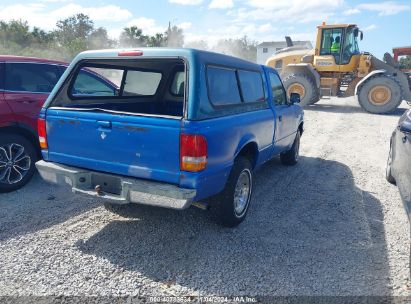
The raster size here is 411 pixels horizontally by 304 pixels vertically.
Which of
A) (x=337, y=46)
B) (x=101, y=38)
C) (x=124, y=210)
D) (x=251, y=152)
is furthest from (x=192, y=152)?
(x=101, y=38)

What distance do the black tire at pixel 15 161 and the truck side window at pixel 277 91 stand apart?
12.2 feet

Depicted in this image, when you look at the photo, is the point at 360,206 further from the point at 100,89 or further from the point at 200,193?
the point at 100,89

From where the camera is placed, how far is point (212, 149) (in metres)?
3.10

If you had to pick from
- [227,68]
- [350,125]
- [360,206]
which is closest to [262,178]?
[360,206]

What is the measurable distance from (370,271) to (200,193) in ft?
5.82

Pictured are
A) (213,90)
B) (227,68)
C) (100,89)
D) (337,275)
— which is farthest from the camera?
(100,89)

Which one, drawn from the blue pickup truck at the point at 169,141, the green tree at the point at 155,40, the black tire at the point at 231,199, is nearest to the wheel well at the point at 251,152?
the blue pickup truck at the point at 169,141

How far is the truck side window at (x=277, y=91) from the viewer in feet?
16.7

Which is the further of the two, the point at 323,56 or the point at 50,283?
the point at 323,56

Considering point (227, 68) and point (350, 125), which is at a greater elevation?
point (227, 68)

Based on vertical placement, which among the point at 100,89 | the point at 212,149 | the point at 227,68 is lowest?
the point at 212,149

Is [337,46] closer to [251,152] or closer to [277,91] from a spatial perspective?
[277,91]

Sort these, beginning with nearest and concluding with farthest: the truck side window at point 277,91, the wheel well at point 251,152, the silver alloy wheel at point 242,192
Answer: the silver alloy wheel at point 242,192 → the wheel well at point 251,152 → the truck side window at point 277,91

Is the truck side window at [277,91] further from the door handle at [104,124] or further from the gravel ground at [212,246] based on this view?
the door handle at [104,124]
